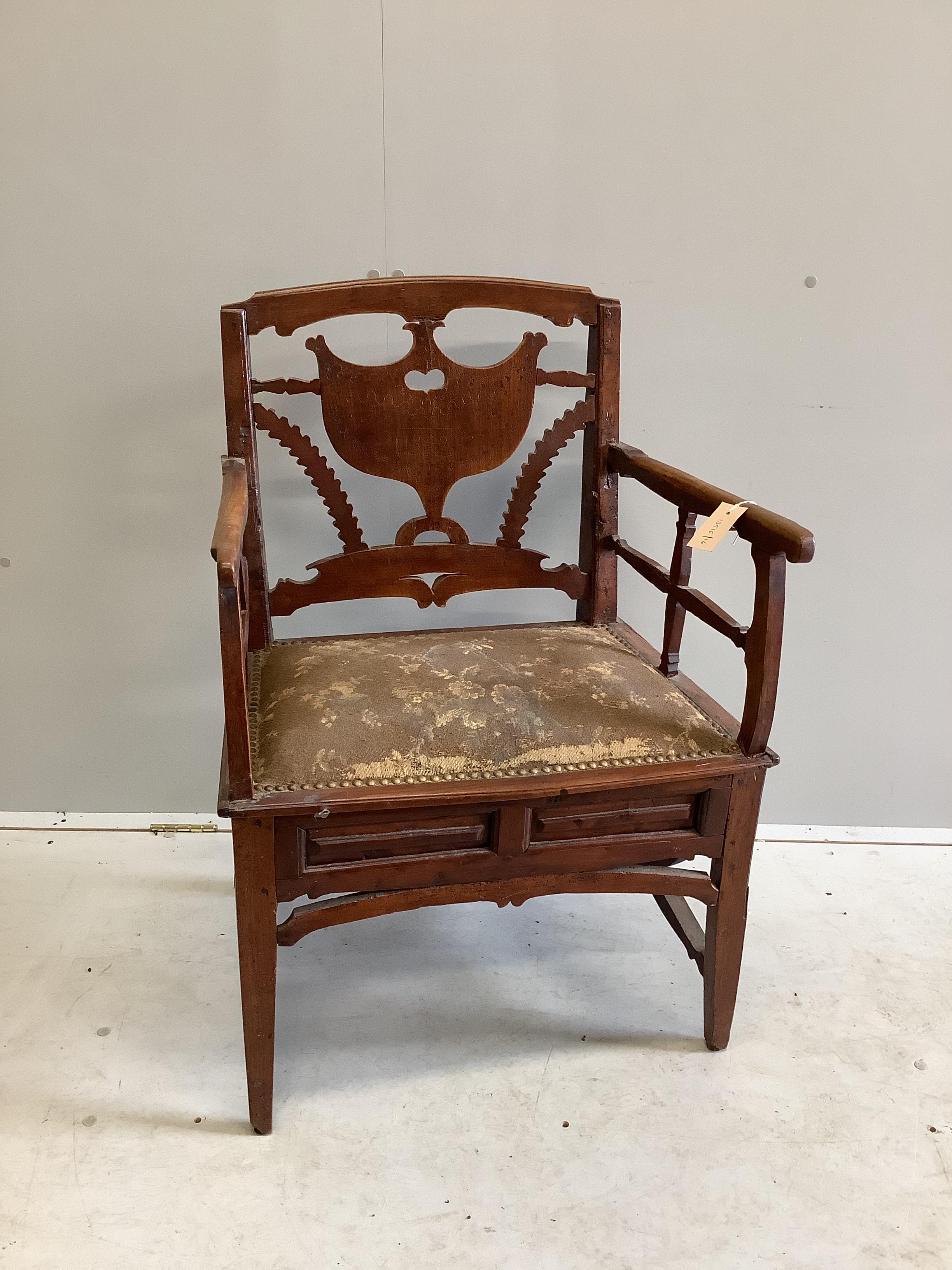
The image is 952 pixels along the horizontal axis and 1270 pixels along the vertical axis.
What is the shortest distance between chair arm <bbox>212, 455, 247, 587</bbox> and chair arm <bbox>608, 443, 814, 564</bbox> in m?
0.61

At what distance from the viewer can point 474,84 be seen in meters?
1.58

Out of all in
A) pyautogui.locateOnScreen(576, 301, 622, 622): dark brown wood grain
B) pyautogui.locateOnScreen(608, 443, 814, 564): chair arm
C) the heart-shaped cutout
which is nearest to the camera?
pyautogui.locateOnScreen(608, 443, 814, 564): chair arm

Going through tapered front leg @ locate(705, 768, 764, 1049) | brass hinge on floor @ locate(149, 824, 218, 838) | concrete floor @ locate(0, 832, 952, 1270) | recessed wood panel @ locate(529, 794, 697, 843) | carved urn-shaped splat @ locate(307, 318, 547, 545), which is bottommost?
concrete floor @ locate(0, 832, 952, 1270)

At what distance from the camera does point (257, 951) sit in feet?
4.02

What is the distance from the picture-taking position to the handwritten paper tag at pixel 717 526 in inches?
48.7

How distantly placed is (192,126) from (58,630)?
3.19 feet

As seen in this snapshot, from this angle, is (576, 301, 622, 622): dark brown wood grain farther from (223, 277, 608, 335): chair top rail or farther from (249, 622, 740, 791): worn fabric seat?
(249, 622, 740, 791): worn fabric seat

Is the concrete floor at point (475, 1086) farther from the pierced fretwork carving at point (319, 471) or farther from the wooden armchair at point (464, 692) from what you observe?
the pierced fretwork carving at point (319, 471)

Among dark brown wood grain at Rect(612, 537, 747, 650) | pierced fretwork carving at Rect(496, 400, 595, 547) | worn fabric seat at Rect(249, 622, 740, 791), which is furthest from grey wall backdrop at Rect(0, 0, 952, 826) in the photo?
worn fabric seat at Rect(249, 622, 740, 791)

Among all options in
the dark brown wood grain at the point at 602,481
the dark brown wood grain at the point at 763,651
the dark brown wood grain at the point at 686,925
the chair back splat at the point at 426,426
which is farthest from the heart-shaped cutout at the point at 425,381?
the dark brown wood grain at the point at 686,925

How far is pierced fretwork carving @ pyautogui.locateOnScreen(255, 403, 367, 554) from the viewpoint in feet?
4.83

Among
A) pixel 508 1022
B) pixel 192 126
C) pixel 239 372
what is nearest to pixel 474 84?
pixel 192 126

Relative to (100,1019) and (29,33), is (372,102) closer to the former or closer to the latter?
(29,33)

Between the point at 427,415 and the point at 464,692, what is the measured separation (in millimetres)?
491
